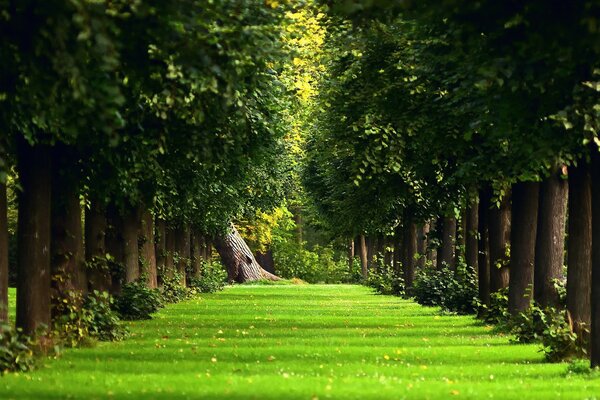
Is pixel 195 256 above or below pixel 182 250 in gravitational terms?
below

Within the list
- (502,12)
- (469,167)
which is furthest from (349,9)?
(469,167)

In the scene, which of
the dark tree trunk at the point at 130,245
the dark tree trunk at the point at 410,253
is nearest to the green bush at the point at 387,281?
the dark tree trunk at the point at 410,253

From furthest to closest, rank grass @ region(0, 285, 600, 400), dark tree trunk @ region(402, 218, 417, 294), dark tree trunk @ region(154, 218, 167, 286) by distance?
dark tree trunk @ region(402, 218, 417, 294)
dark tree trunk @ region(154, 218, 167, 286)
grass @ region(0, 285, 600, 400)

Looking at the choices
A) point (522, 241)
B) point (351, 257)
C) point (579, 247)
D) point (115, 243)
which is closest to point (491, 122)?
point (579, 247)

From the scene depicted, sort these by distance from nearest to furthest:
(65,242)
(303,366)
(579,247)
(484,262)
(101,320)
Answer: (303,366) → (579,247) → (65,242) → (101,320) → (484,262)

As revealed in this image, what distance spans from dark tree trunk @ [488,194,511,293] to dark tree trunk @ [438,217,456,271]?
34.4ft

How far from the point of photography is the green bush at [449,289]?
36.9 meters

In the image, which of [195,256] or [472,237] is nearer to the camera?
[472,237]

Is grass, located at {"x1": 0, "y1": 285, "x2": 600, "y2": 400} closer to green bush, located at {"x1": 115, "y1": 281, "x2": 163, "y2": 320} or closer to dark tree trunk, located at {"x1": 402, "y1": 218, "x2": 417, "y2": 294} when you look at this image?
green bush, located at {"x1": 115, "y1": 281, "x2": 163, "y2": 320}

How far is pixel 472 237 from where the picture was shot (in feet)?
121

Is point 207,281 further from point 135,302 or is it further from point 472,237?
point 135,302

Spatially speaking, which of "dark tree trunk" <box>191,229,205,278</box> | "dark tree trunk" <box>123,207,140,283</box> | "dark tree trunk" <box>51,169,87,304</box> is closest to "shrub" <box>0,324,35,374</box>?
"dark tree trunk" <box>51,169,87,304</box>

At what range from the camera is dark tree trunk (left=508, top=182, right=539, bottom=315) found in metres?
26.1

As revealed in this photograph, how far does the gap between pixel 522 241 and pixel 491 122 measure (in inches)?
347
